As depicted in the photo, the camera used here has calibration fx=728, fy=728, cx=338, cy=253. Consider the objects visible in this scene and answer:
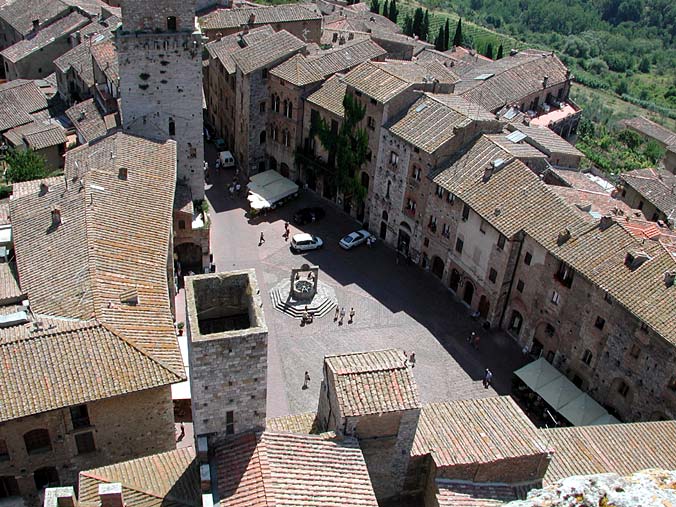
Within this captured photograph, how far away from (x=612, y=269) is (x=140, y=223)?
28.7 metres

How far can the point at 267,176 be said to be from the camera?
223 ft

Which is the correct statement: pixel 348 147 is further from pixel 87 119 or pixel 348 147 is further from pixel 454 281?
pixel 87 119

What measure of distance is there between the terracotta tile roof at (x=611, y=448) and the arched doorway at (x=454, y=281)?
19940 mm

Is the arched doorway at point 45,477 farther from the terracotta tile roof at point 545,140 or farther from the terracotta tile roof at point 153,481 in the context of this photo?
the terracotta tile roof at point 545,140

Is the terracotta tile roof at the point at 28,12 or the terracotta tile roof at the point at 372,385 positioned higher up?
the terracotta tile roof at the point at 372,385

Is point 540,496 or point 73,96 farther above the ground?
point 540,496

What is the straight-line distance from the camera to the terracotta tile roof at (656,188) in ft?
208

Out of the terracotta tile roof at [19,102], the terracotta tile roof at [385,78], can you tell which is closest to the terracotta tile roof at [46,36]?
the terracotta tile roof at [19,102]

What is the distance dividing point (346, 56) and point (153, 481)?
47.2 meters

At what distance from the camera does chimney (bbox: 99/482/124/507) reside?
91.1 feet

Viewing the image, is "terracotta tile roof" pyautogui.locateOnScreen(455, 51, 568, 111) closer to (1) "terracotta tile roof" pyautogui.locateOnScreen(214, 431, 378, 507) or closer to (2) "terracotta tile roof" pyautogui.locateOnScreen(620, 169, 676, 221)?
(2) "terracotta tile roof" pyautogui.locateOnScreen(620, 169, 676, 221)

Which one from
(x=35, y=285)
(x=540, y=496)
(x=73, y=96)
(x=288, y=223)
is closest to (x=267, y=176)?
(x=288, y=223)

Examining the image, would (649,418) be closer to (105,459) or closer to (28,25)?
(105,459)

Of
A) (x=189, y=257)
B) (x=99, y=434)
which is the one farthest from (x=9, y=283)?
(x=189, y=257)
